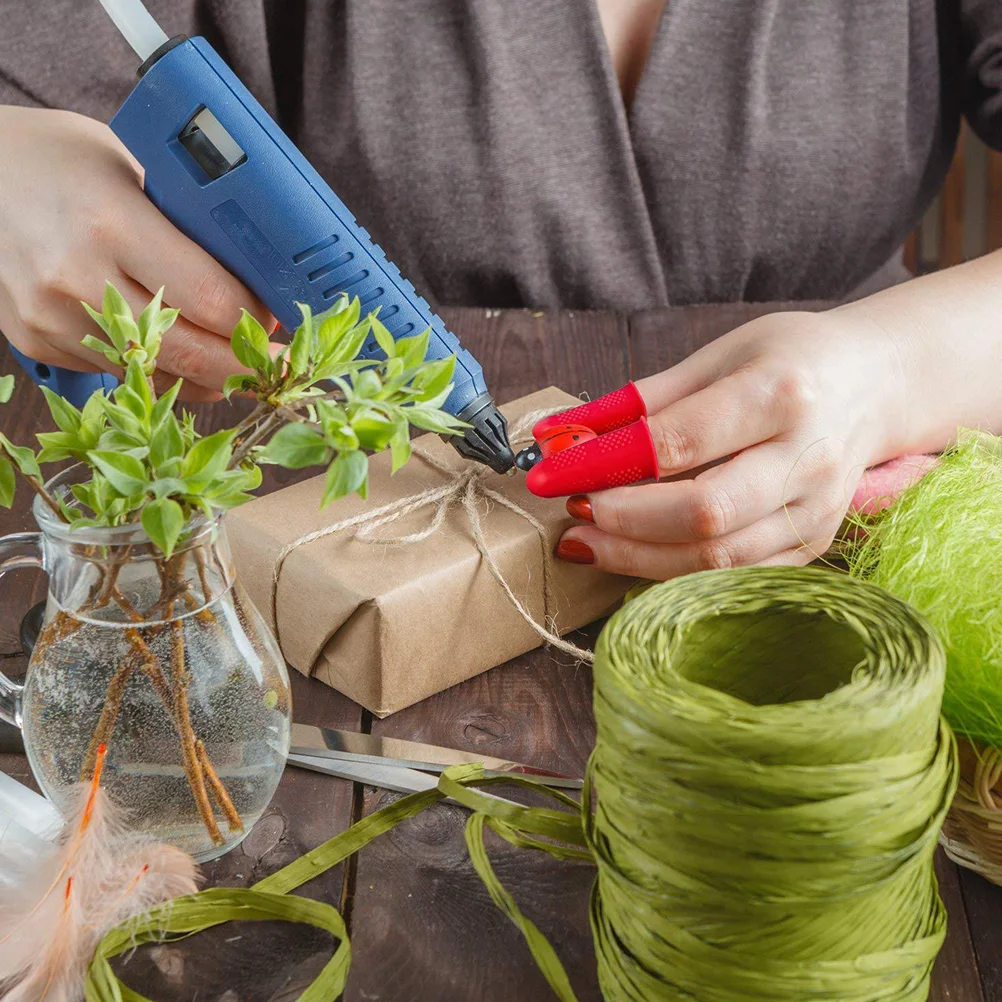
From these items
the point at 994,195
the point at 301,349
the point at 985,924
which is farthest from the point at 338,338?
the point at 994,195

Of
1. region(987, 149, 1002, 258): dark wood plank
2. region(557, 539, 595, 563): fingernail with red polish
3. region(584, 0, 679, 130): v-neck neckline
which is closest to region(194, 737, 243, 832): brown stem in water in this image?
region(557, 539, 595, 563): fingernail with red polish

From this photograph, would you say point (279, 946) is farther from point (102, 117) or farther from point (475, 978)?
point (102, 117)

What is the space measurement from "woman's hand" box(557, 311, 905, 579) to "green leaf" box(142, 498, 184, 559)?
301 millimetres

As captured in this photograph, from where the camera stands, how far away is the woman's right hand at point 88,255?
65 centimetres

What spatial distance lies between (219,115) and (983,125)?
0.79 m

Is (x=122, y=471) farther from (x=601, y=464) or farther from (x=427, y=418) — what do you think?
(x=601, y=464)

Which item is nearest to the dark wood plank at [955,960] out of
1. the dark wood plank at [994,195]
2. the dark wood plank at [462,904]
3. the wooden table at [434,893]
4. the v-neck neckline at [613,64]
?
the wooden table at [434,893]

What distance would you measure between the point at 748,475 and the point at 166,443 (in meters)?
0.34

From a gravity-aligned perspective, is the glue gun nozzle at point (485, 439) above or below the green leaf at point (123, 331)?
below

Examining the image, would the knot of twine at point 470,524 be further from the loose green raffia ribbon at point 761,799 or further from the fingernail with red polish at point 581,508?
the loose green raffia ribbon at point 761,799

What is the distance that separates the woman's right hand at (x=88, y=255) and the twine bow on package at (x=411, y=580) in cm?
11

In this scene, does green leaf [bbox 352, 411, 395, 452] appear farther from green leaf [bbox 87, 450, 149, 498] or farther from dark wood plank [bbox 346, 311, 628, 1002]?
dark wood plank [bbox 346, 311, 628, 1002]

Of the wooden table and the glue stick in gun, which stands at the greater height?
the glue stick in gun

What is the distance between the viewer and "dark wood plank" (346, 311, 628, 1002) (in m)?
0.43
